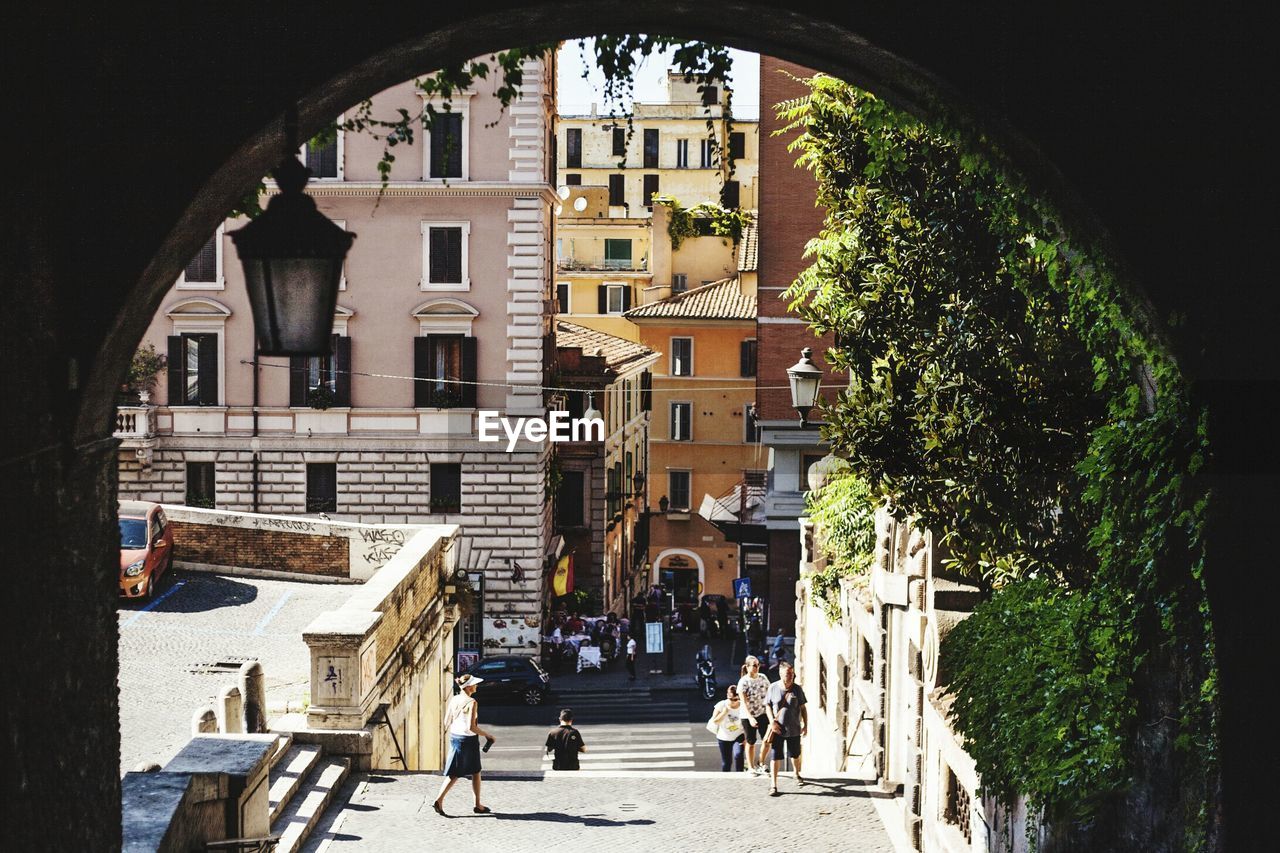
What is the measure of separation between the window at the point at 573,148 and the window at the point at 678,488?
81.0ft

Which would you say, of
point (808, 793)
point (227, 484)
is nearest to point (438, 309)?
point (227, 484)

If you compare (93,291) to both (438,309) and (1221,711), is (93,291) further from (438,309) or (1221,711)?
(438,309)

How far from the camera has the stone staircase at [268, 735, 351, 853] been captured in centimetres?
1155

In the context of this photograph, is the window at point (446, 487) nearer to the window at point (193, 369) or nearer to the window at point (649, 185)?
the window at point (193, 369)

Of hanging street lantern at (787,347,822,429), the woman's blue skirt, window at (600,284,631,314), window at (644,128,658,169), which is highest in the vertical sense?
window at (644,128,658,169)

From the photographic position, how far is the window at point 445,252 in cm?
3394

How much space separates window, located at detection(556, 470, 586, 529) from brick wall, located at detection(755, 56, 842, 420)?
8.83m

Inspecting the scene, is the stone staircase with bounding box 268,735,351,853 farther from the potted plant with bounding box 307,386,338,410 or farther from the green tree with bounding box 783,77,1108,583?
the potted plant with bounding box 307,386,338,410

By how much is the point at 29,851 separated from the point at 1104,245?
3.74 m

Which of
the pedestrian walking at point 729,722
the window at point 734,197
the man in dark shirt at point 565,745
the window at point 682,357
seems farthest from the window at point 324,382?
the window at point 734,197

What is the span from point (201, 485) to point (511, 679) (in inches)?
334

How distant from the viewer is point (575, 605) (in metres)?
40.5

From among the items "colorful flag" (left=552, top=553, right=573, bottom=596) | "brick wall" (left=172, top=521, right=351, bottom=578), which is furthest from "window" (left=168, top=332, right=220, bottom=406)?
"brick wall" (left=172, top=521, right=351, bottom=578)

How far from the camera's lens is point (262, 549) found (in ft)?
73.3
